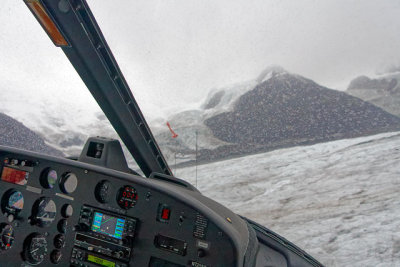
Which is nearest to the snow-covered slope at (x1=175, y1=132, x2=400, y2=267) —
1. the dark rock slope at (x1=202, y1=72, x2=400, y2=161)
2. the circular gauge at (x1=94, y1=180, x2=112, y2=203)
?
the dark rock slope at (x1=202, y1=72, x2=400, y2=161)

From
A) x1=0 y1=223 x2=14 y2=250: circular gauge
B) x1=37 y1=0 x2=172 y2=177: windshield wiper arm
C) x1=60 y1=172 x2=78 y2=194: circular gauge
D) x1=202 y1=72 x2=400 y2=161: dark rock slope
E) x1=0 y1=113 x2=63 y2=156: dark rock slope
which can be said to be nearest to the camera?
x1=37 y1=0 x2=172 y2=177: windshield wiper arm

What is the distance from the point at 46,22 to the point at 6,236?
1.33 metres

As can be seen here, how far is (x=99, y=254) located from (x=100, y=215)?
0.21 metres

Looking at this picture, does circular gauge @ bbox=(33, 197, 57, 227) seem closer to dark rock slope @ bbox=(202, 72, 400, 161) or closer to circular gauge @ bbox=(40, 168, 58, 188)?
circular gauge @ bbox=(40, 168, 58, 188)

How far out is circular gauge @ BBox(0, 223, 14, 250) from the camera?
5.48ft

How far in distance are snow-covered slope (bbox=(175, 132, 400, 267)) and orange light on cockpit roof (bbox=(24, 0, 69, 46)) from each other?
3532mm

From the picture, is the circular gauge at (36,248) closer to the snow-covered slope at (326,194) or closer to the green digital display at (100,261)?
the green digital display at (100,261)

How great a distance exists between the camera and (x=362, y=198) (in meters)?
5.26

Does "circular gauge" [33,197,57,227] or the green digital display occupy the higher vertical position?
"circular gauge" [33,197,57,227]

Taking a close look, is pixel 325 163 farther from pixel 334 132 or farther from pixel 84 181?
pixel 84 181

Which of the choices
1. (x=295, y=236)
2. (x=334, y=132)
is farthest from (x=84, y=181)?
(x=334, y=132)

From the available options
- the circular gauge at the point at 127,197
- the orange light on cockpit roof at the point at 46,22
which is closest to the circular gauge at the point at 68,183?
the circular gauge at the point at 127,197

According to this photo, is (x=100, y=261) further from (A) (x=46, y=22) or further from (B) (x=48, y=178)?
(A) (x=46, y=22)

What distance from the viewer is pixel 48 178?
5.36ft
